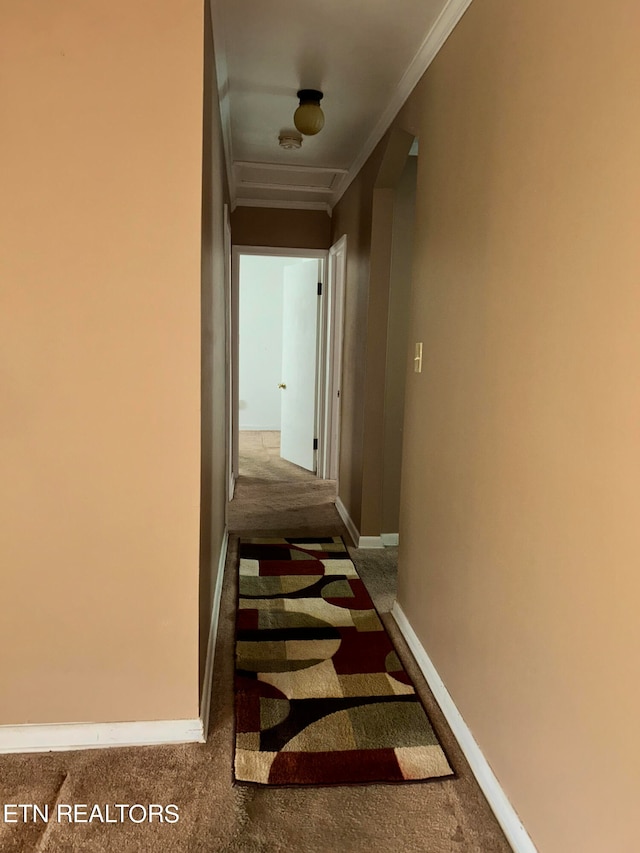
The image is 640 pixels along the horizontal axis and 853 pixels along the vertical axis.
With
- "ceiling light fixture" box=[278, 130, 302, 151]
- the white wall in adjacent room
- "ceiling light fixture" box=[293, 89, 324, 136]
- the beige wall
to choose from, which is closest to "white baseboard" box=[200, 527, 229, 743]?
the beige wall

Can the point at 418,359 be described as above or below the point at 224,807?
above

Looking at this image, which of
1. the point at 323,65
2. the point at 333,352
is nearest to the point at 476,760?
the point at 323,65

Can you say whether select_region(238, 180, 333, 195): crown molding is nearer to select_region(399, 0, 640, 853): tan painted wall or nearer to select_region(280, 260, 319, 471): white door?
select_region(280, 260, 319, 471): white door

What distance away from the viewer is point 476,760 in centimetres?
167

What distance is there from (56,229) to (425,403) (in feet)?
4.58

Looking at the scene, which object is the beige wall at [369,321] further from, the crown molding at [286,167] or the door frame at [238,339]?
the door frame at [238,339]

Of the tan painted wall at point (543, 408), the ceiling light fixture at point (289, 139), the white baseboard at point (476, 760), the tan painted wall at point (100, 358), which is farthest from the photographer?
the ceiling light fixture at point (289, 139)

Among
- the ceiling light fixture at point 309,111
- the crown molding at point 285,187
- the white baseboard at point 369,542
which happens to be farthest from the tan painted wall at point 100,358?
the crown molding at point 285,187

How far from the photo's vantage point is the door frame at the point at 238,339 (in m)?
4.57

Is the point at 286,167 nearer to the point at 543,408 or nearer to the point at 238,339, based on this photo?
the point at 238,339

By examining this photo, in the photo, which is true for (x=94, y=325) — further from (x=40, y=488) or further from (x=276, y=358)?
(x=276, y=358)

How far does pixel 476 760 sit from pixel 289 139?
10.1 ft

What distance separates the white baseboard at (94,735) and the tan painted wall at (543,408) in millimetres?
883

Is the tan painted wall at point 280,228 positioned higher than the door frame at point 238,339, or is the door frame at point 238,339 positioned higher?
the tan painted wall at point 280,228
